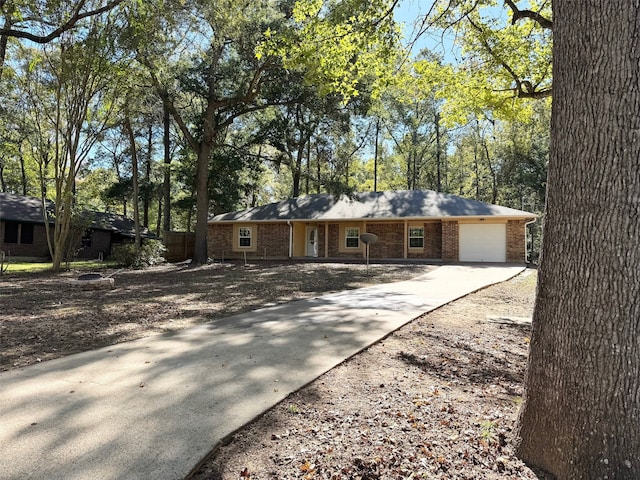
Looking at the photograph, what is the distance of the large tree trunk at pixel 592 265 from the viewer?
2.12 meters

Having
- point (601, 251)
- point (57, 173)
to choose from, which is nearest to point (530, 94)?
point (601, 251)

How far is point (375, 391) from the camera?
3520mm

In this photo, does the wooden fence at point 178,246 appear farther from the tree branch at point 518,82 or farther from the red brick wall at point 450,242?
the tree branch at point 518,82

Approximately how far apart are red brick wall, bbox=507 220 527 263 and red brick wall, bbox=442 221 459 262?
7.32ft

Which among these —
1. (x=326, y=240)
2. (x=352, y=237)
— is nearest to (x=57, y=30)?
(x=326, y=240)

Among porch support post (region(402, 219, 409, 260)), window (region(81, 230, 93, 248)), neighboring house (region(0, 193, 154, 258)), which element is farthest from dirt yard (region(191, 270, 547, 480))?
window (region(81, 230, 93, 248))

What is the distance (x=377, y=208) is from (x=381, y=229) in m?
1.14

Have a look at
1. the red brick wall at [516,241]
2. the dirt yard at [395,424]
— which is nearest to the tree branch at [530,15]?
the dirt yard at [395,424]

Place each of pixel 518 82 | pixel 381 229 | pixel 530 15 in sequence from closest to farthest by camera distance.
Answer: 1. pixel 530 15
2. pixel 518 82
3. pixel 381 229

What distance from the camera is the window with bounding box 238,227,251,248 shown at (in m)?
24.2

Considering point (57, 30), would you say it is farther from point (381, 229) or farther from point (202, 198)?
point (381, 229)

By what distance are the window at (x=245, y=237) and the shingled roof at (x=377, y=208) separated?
28.3 inches

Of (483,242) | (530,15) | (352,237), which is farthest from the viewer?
(352,237)

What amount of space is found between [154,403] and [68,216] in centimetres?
1450
